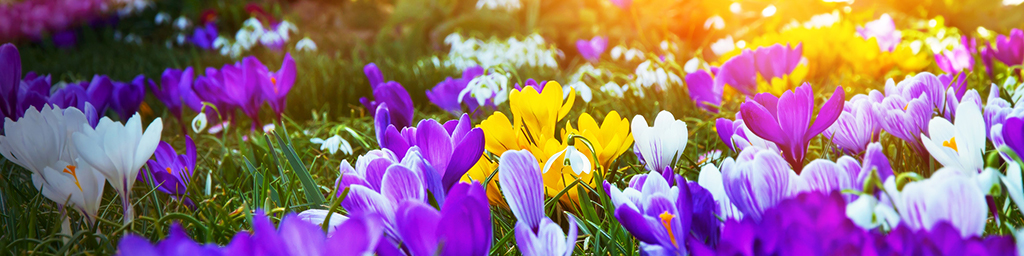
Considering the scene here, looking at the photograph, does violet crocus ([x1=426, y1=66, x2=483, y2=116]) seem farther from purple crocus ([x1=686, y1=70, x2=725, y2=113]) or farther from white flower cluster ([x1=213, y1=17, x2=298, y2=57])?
white flower cluster ([x1=213, y1=17, x2=298, y2=57])

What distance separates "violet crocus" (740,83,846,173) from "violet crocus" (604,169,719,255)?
217 mm

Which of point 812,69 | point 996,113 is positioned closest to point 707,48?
point 812,69

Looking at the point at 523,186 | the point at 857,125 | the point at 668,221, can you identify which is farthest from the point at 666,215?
the point at 857,125

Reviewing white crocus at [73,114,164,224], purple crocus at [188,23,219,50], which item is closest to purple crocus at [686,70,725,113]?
white crocus at [73,114,164,224]

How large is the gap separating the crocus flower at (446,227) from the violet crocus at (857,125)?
640 mm

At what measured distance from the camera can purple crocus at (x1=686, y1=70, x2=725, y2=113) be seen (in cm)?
181

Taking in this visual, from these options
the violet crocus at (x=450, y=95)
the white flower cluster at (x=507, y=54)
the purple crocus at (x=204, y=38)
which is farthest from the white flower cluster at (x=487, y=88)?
the purple crocus at (x=204, y=38)

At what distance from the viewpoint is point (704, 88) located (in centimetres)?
185

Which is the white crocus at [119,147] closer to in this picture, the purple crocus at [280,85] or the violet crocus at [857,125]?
the purple crocus at [280,85]

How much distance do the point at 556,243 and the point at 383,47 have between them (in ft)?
16.9

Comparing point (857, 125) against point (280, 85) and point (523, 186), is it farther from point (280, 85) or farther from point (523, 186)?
point (280, 85)

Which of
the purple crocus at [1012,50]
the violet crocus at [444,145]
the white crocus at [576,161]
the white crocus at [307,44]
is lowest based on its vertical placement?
the white crocus at [307,44]

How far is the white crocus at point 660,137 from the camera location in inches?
34.6

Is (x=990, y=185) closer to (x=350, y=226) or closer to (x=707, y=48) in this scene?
(x=350, y=226)
